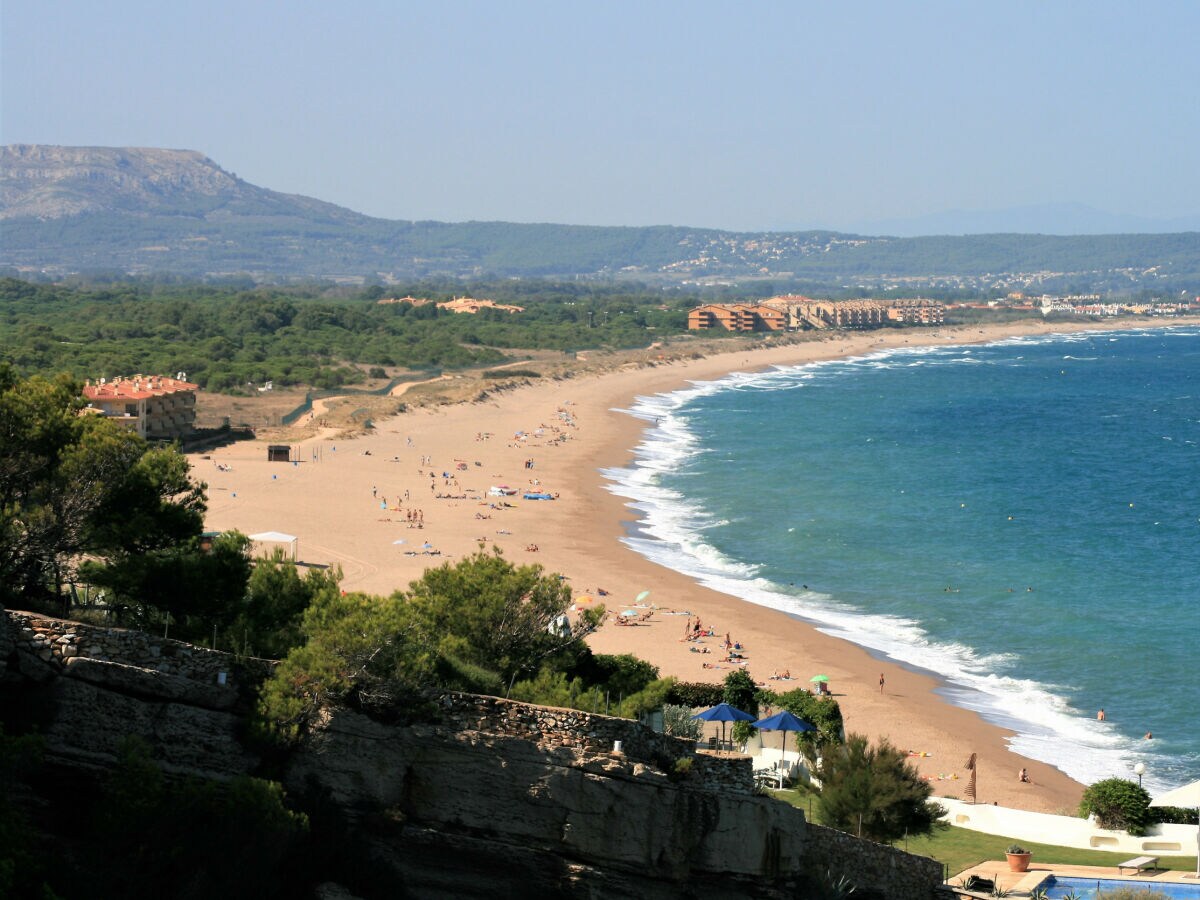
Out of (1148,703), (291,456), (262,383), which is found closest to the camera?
(1148,703)

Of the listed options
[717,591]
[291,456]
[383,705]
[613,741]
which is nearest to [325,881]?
[383,705]

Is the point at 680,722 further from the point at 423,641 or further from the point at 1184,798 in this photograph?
the point at 1184,798

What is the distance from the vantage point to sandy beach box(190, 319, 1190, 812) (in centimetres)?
3047

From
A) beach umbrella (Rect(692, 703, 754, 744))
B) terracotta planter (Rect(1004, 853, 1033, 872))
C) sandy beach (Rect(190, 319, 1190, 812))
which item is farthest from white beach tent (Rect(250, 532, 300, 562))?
terracotta planter (Rect(1004, 853, 1033, 872))

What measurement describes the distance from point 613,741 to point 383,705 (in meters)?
2.39

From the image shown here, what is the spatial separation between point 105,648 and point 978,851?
43.5 feet

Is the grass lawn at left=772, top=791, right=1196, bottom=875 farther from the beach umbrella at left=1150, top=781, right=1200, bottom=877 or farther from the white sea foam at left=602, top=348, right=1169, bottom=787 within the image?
the white sea foam at left=602, top=348, right=1169, bottom=787

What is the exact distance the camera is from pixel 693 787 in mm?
15008

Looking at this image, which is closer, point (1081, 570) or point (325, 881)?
point (325, 881)

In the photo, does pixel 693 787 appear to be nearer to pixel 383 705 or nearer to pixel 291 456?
pixel 383 705

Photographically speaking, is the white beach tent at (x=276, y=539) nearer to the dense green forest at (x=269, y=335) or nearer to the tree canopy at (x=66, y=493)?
the tree canopy at (x=66, y=493)

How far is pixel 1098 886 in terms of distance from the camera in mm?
18531

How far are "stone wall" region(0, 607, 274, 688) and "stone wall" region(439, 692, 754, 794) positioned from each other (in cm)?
241

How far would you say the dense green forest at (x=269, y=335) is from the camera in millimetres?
87312
